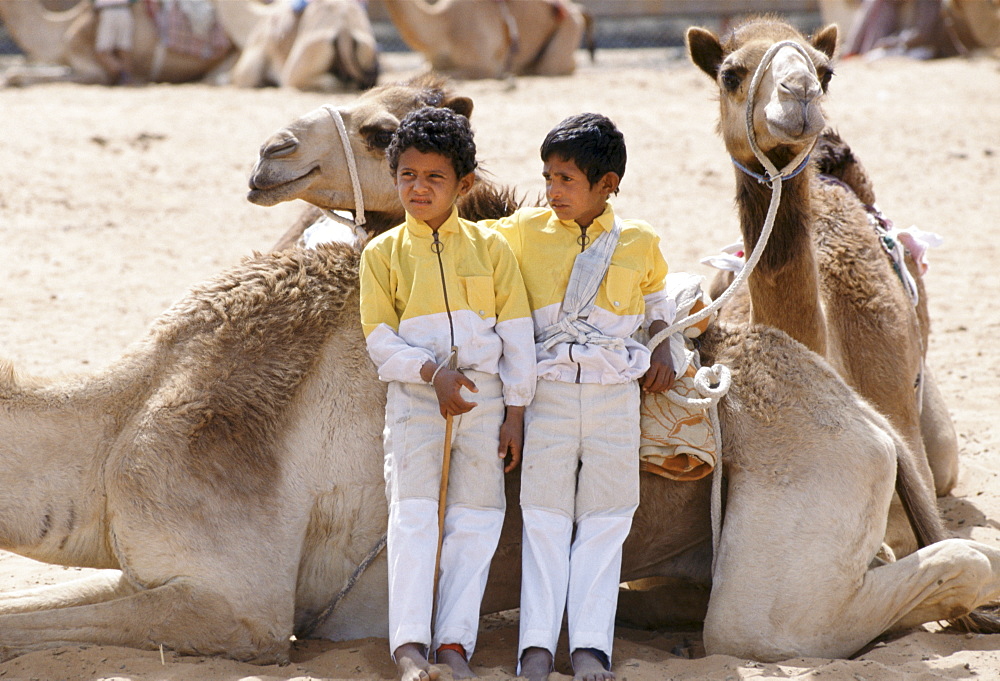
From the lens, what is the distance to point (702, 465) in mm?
3547

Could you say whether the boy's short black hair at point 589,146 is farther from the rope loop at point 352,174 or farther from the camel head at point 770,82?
the rope loop at point 352,174

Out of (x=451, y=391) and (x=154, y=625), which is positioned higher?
A: (x=451, y=391)

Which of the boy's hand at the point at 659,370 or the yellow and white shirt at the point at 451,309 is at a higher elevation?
the yellow and white shirt at the point at 451,309

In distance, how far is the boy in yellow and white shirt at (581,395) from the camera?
10.8ft

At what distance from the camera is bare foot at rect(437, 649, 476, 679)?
3154mm

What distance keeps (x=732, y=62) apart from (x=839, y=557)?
1879mm

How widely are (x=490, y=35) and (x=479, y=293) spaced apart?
13.2 meters

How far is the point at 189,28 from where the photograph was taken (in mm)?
16047


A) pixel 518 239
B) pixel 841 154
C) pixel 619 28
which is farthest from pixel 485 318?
pixel 619 28

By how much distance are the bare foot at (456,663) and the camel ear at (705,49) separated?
2645 millimetres

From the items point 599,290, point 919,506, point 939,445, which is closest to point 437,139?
point 599,290

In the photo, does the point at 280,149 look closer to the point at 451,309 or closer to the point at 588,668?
the point at 451,309

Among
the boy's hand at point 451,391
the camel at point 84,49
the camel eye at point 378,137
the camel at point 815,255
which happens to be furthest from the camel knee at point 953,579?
the camel at point 84,49

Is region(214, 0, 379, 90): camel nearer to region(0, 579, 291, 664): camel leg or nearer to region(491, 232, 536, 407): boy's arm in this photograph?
region(491, 232, 536, 407): boy's arm
